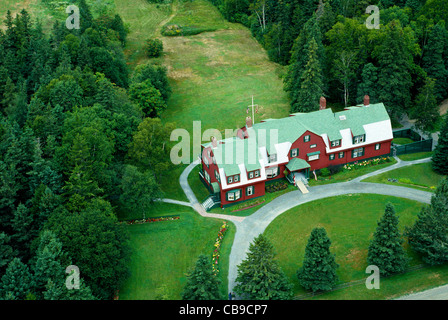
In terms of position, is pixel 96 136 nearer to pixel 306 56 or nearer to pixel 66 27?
pixel 306 56

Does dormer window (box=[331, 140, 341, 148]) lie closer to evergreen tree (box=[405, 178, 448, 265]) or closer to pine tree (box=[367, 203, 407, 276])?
evergreen tree (box=[405, 178, 448, 265])

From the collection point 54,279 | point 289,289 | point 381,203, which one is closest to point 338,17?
point 381,203

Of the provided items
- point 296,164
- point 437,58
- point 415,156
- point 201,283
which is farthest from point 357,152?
point 201,283

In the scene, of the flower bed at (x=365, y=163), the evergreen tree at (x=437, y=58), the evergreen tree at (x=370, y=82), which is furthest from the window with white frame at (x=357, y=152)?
the evergreen tree at (x=437, y=58)

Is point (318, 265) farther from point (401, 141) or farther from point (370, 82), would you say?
point (370, 82)

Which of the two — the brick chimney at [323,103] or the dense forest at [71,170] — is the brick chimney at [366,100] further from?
the dense forest at [71,170]

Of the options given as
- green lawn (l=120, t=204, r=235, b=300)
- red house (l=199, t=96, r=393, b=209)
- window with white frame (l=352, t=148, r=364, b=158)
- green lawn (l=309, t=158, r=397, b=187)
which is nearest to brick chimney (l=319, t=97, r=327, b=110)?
red house (l=199, t=96, r=393, b=209)

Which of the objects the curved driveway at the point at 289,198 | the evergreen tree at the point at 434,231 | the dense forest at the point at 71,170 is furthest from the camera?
the curved driveway at the point at 289,198
